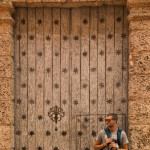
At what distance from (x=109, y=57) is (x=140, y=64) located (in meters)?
0.51

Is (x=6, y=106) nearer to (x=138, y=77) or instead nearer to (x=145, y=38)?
(x=138, y=77)

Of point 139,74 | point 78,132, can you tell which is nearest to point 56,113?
point 78,132

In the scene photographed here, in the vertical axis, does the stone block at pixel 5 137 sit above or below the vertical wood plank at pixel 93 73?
below

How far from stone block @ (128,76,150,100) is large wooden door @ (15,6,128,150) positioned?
0.88ft

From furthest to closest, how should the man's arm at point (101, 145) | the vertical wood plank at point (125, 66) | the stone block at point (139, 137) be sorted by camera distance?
the vertical wood plank at point (125, 66) → the stone block at point (139, 137) → the man's arm at point (101, 145)

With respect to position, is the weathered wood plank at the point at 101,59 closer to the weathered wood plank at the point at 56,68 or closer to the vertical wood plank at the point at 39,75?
the weathered wood plank at the point at 56,68

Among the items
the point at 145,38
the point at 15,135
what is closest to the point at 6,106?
the point at 15,135

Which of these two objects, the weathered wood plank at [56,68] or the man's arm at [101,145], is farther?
the weathered wood plank at [56,68]

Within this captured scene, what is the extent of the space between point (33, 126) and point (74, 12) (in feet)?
6.12

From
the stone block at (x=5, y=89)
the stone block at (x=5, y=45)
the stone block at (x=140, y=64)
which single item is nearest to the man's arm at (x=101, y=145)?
the stone block at (x=140, y=64)

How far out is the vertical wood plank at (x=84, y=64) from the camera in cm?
419

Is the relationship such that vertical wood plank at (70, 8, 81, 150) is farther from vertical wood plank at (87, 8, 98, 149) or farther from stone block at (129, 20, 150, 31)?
stone block at (129, 20, 150, 31)

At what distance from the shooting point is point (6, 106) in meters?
3.98

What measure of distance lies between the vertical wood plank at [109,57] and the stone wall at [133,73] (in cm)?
27
